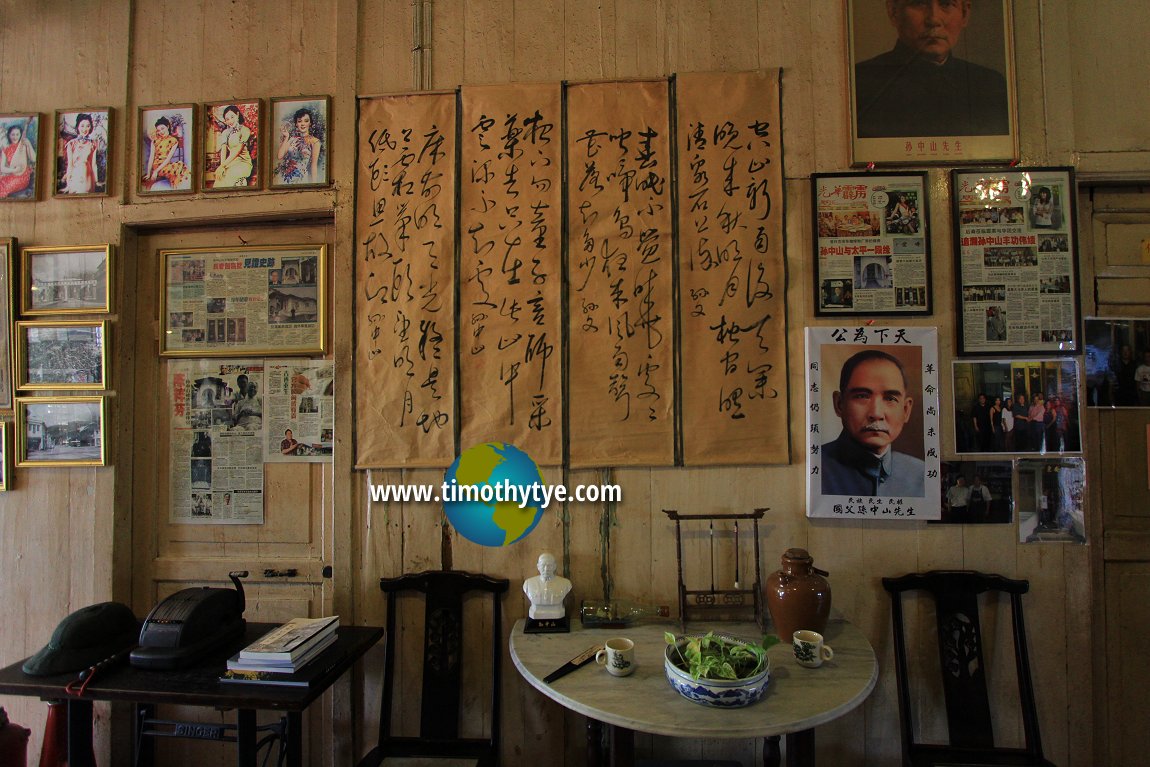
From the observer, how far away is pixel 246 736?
156 cm

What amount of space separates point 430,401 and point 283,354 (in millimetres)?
693

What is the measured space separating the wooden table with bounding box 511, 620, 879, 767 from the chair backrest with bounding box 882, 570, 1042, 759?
0.31 metres

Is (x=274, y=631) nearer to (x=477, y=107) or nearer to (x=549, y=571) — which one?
(x=549, y=571)

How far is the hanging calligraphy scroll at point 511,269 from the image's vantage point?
2041 millimetres

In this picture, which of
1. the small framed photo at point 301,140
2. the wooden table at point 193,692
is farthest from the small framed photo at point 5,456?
the small framed photo at point 301,140

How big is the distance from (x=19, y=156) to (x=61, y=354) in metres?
0.88

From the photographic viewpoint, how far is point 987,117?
201cm

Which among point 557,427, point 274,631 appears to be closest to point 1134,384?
point 557,427

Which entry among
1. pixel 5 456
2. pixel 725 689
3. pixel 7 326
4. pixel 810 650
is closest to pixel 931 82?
pixel 810 650

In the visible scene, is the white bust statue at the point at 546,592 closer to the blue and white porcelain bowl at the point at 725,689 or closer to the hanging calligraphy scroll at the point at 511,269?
the hanging calligraphy scroll at the point at 511,269

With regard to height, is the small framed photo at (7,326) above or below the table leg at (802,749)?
→ above

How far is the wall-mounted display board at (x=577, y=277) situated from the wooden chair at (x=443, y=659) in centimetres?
49

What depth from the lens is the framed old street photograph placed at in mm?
2008

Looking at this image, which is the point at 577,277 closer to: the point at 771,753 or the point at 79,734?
the point at 771,753
